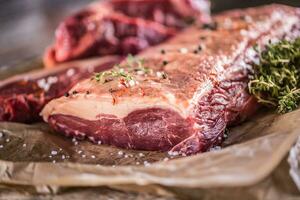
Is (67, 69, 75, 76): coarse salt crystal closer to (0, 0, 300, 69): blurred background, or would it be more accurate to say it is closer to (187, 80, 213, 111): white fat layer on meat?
(0, 0, 300, 69): blurred background

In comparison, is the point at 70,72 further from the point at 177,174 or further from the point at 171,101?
the point at 177,174

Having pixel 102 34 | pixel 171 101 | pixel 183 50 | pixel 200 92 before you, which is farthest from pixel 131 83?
pixel 102 34

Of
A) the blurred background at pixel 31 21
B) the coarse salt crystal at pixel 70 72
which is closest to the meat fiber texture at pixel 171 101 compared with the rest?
the coarse salt crystal at pixel 70 72

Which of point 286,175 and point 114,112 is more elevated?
point 114,112

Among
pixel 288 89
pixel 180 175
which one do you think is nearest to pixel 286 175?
pixel 180 175

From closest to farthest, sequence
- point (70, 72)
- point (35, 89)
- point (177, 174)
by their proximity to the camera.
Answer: point (177, 174), point (35, 89), point (70, 72)

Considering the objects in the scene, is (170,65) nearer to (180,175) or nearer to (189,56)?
(189,56)
